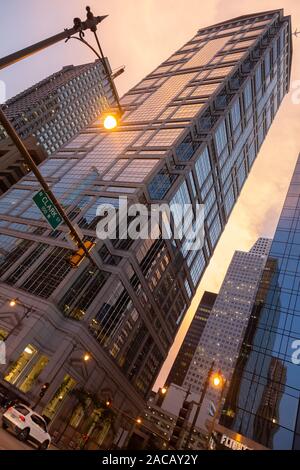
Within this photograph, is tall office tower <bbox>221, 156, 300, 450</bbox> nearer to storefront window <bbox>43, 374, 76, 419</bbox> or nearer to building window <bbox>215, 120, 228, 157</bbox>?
storefront window <bbox>43, 374, 76, 419</bbox>

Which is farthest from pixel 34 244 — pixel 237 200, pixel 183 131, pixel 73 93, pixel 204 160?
pixel 73 93

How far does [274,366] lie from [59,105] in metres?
147

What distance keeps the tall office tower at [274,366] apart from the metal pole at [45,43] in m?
34.8

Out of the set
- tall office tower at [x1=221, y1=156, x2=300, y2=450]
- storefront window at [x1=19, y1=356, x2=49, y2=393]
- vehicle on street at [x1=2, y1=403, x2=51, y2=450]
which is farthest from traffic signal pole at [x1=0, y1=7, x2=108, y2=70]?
storefront window at [x1=19, y1=356, x2=49, y2=393]

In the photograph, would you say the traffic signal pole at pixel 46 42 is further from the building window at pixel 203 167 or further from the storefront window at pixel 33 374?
the building window at pixel 203 167

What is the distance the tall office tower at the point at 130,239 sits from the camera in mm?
38469

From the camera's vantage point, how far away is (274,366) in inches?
1351

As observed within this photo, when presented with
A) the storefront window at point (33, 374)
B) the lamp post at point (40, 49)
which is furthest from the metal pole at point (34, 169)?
the storefront window at point (33, 374)

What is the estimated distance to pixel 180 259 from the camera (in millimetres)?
67000

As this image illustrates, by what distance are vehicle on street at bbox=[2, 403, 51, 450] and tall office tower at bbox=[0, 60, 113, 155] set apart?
128 metres

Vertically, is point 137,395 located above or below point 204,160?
below

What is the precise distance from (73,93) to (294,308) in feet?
492

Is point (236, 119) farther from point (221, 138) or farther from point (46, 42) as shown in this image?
point (46, 42)
